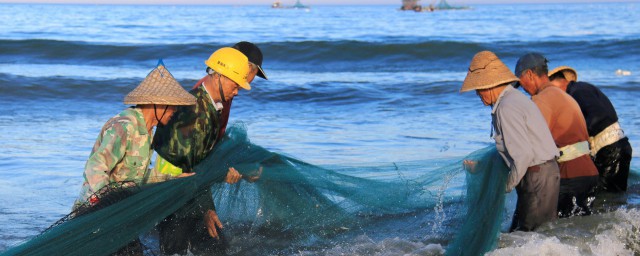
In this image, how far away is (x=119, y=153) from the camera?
4.33 metres

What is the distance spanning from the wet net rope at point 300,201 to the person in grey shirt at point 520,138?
0.61ft

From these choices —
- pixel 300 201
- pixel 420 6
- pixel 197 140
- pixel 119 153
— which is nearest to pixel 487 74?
pixel 300 201

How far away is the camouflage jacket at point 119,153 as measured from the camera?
4277 mm

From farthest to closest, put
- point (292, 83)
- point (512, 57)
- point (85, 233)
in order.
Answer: point (512, 57)
point (292, 83)
point (85, 233)

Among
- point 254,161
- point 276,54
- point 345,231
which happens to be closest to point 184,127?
point 254,161

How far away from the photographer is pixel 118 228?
4.36 meters

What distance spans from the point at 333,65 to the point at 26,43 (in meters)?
9.67

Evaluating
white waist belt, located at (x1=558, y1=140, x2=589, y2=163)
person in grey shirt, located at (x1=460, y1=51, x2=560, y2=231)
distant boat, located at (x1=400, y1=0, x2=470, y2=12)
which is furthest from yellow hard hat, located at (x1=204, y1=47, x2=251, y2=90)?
distant boat, located at (x1=400, y1=0, x2=470, y2=12)

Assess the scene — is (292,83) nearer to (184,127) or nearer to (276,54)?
(276,54)

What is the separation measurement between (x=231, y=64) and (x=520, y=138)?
1686 millimetres

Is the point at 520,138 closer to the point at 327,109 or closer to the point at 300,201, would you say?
the point at 300,201

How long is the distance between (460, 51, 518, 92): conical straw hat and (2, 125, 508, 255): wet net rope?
467 millimetres

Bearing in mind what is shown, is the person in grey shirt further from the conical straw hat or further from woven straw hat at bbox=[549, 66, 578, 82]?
woven straw hat at bbox=[549, 66, 578, 82]

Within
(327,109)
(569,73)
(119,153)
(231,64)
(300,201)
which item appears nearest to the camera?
(119,153)
